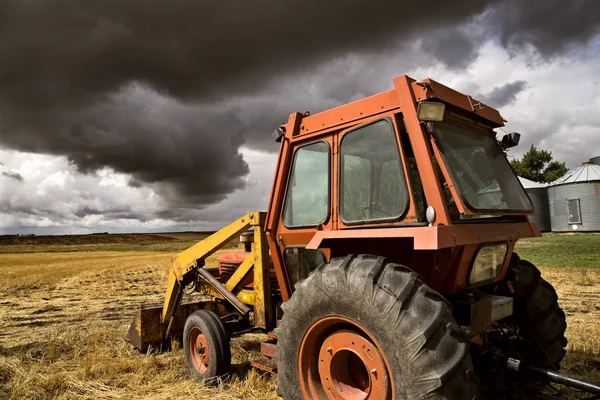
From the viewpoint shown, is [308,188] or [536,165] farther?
[536,165]

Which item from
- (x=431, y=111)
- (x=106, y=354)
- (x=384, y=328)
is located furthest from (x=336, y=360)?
(x=106, y=354)

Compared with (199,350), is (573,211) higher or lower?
higher

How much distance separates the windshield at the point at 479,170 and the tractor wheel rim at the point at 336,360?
128cm

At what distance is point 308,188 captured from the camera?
407 cm

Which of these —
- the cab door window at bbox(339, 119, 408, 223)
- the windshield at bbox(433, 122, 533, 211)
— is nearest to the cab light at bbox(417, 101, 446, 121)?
the windshield at bbox(433, 122, 533, 211)

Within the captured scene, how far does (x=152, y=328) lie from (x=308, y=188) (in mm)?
3347

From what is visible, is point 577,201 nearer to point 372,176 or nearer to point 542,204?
point 542,204

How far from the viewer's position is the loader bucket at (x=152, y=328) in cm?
578

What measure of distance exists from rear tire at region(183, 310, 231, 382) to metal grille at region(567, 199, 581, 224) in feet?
106

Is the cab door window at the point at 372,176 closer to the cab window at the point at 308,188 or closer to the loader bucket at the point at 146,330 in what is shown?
the cab window at the point at 308,188

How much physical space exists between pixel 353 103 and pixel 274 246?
161 centimetres

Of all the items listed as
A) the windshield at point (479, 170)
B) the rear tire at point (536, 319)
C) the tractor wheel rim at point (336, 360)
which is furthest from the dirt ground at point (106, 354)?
the windshield at point (479, 170)

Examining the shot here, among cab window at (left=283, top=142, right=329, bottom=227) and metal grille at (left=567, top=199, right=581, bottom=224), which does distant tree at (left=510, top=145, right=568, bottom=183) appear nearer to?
metal grille at (left=567, top=199, right=581, bottom=224)

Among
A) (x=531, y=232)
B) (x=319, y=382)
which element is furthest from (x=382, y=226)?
(x=531, y=232)
